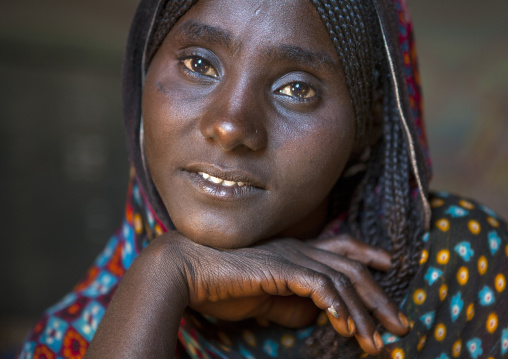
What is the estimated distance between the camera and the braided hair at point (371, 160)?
133cm

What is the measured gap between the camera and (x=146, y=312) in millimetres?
1155

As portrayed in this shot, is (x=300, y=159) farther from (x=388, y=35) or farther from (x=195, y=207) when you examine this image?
(x=388, y=35)

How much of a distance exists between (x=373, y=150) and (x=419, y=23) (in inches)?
107

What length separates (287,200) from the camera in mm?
1276

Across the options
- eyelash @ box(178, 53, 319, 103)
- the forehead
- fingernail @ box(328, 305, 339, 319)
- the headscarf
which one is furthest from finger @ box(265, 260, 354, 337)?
the forehead

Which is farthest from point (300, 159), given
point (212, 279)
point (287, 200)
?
point (212, 279)

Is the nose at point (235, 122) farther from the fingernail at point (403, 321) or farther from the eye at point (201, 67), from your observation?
the fingernail at point (403, 321)

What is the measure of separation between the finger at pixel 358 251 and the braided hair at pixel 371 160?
0.08 feet

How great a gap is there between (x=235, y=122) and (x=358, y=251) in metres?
0.51

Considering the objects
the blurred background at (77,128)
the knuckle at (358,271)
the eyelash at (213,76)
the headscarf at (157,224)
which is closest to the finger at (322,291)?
the knuckle at (358,271)

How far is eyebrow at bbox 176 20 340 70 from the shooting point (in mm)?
1229

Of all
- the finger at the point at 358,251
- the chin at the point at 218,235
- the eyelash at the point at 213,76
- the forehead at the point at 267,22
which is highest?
the forehead at the point at 267,22

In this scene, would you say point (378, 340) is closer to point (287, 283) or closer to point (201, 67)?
point (287, 283)

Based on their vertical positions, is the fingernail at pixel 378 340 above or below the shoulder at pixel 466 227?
below
